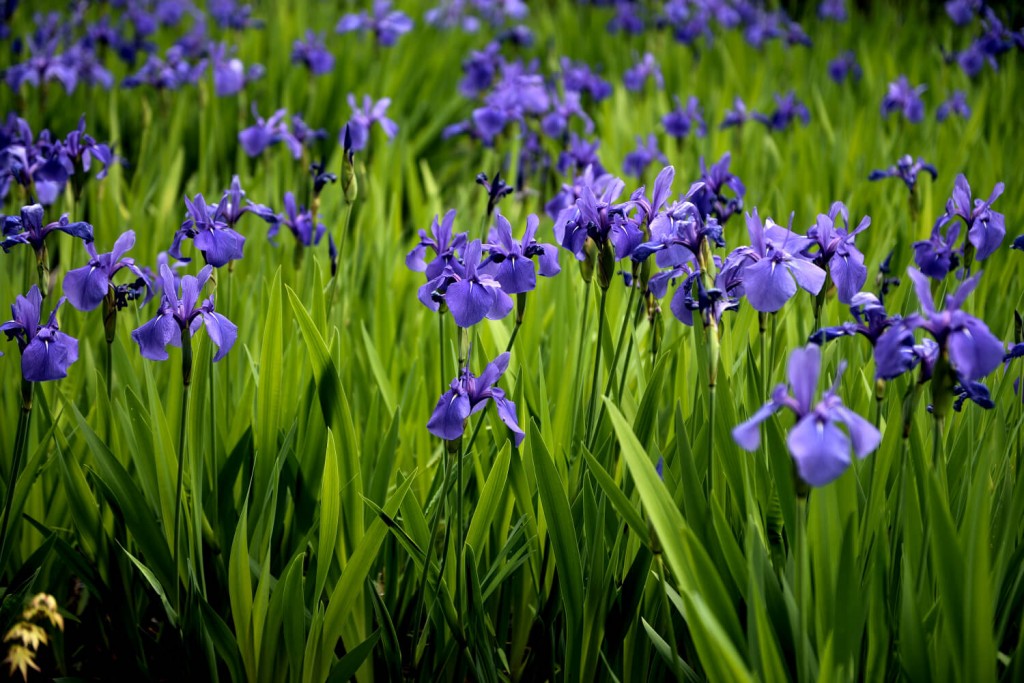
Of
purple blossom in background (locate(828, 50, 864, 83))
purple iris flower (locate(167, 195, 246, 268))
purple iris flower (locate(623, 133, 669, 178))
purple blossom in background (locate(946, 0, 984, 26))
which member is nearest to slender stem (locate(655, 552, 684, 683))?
purple iris flower (locate(167, 195, 246, 268))

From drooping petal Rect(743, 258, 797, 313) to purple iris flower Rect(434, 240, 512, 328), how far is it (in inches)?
13.6

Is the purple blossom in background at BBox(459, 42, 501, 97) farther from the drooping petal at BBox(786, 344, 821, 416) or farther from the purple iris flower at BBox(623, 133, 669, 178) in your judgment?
the drooping petal at BBox(786, 344, 821, 416)

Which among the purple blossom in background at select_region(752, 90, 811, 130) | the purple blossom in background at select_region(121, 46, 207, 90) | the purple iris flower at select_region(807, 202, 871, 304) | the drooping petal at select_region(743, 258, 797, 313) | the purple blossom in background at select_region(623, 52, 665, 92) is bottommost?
the drooping petal at select_region(743, 258, 797, 313)

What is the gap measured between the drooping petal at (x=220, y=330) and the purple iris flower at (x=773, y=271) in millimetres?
788

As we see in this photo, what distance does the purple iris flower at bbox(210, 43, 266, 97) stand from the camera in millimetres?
3410

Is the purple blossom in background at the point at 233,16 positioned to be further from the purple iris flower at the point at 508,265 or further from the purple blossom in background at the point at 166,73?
the purple iris flower at the point at 508,265

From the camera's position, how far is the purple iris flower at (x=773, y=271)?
1.14 metres

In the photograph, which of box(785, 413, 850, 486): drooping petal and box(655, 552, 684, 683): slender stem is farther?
box(655, 552, 684, 683): slender stem

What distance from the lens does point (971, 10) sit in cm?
472

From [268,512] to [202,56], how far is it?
3516 millimetres

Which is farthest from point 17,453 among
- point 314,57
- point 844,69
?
point 844,69

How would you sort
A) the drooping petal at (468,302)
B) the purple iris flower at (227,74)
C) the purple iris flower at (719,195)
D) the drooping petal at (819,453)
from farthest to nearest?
the purple iris flower at (227,74)
the purple iris flower at (719,195)
the drooping petal at (468,302)
the drooping petal at (819,453)

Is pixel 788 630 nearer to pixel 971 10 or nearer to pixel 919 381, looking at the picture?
pixel 919 381

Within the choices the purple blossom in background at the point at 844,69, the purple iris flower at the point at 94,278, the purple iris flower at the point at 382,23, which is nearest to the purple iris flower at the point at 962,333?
the purple iris flower at the point at 94,278
